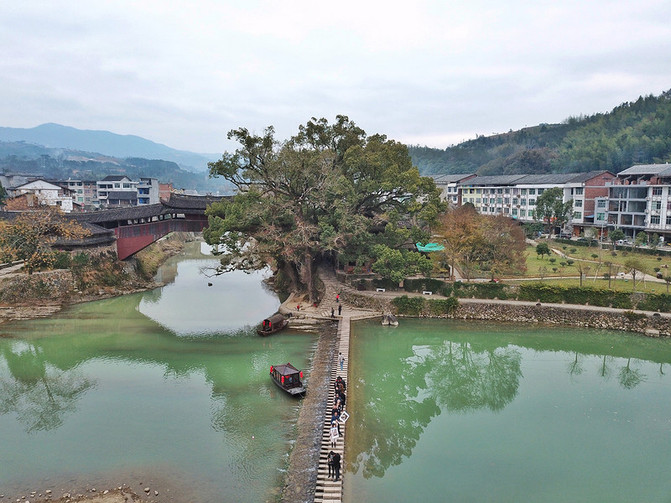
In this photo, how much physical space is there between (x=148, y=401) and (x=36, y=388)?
5971 millimetres

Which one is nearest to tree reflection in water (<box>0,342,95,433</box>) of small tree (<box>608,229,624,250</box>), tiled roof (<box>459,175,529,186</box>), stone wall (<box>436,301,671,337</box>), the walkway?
the walkway

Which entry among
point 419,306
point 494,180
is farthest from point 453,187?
point 419,306

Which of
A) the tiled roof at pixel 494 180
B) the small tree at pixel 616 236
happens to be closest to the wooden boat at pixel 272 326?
the small tree at pixel 616 236

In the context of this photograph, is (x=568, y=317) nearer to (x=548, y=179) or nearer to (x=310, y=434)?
(x=310, y=434)

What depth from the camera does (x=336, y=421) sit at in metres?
16.6

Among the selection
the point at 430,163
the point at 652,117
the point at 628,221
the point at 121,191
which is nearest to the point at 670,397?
the point at 628,221

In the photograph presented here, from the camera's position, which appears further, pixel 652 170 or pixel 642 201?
pixel 642 201

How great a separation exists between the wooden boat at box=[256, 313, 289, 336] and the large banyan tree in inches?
175

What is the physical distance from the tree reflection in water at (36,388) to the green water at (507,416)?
469 inches

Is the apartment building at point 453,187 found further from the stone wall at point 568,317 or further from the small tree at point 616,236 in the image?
the stone wall at point 568,317

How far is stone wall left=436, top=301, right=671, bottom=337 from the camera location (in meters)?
28.7

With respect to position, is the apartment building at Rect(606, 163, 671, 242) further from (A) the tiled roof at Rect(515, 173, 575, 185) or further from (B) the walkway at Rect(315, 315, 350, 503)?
(B) the walkway at Rect(315, 315, 350, 503)

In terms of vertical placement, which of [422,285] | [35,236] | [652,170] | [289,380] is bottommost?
[289,380]

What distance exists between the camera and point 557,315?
3073 centimetres
